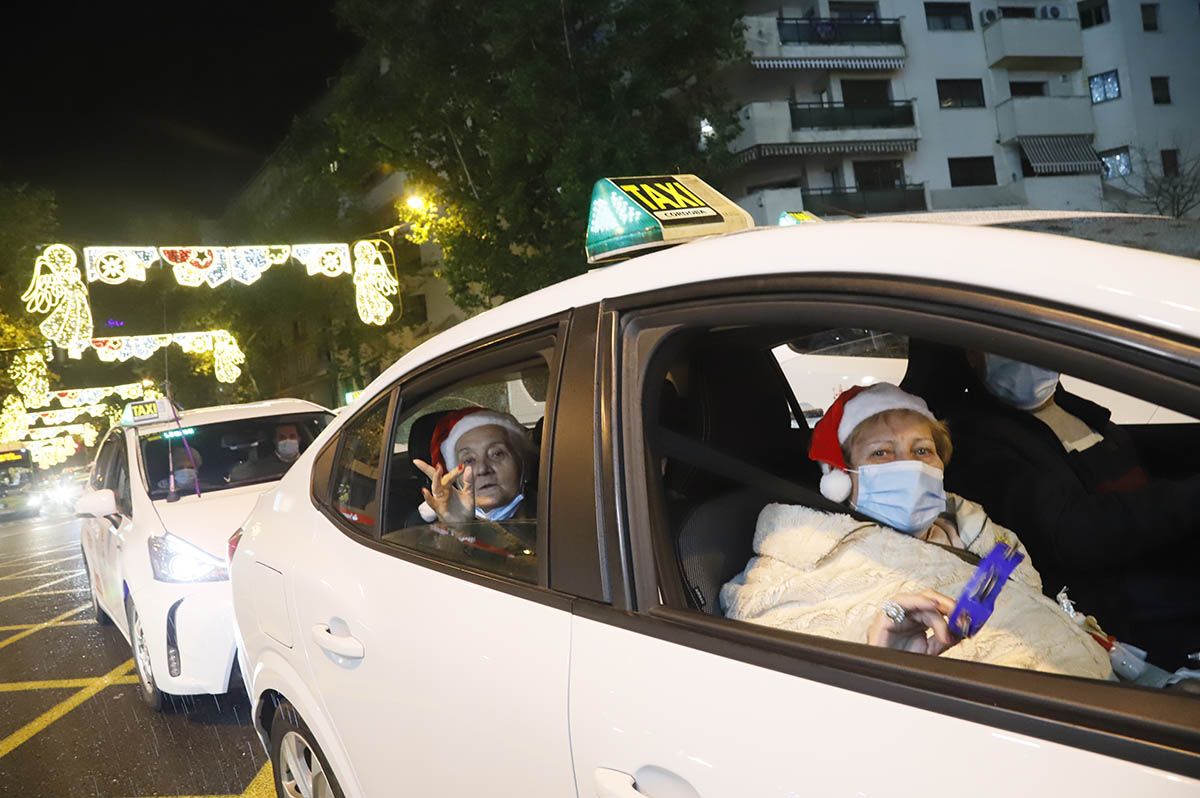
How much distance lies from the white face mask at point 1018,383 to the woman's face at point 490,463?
128cm

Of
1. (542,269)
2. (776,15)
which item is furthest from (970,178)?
(542,269)

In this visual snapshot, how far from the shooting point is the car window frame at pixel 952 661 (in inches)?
34.5

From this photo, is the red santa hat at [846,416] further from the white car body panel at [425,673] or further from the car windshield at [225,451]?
the car windshield at [225,451]

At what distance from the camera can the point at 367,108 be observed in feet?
64.0

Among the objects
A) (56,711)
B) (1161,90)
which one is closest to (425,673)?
(56,711)

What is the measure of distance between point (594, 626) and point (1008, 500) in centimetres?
123

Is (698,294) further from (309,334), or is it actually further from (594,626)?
(309,334)

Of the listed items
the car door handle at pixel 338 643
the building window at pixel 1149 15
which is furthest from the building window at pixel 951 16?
the car door handle at pixel 338 643

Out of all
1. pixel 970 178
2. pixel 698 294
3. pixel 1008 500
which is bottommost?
pixel 1008 500

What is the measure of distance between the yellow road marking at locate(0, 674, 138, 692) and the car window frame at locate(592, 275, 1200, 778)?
542 cm

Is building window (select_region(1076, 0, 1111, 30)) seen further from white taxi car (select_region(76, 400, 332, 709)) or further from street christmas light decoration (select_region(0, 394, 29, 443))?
street christmas light decoration (select_region(0, 394, 29, 443))

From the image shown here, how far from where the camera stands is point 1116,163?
27875mm

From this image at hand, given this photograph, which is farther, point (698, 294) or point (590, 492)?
point (590, 492)

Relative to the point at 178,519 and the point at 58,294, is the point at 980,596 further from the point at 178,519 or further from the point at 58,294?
the point at 58,294
